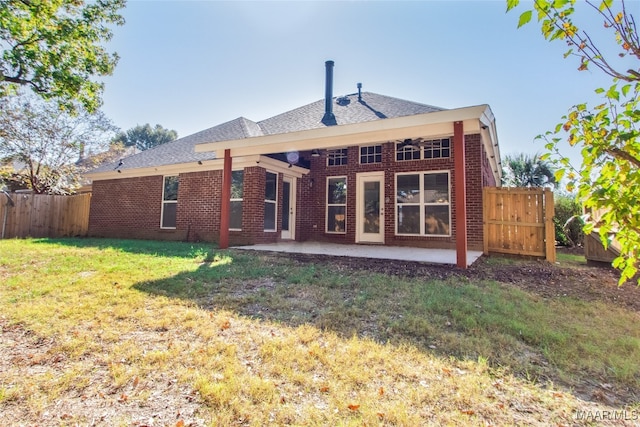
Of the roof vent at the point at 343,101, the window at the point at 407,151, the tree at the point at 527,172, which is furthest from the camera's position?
the tree at the point at 527,172

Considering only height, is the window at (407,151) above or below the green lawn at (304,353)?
above

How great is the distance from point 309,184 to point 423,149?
3.97m

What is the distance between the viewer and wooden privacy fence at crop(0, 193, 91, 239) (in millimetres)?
12283

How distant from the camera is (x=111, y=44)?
9.67 meters

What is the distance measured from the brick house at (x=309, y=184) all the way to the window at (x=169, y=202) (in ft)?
0.12

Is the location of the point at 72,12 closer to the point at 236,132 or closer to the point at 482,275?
the point at 236,132

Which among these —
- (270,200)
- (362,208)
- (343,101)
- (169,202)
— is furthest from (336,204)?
(169,202)

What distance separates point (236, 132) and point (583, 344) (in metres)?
10.6

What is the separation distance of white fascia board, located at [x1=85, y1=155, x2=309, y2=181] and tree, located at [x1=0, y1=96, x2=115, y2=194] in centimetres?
441

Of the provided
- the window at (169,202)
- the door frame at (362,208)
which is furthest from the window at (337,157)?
the window at (169,202)

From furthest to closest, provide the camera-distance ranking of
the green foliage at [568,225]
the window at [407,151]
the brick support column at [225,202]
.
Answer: the green foliage at [568,225] < the window at [407,151] < the brick support column at [225,202]

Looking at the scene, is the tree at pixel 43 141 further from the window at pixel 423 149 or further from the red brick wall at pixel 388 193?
the window at pixel 423 149

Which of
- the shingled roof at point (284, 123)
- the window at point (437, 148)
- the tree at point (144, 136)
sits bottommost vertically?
the window at point (437, 148)

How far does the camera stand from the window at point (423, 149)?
349 inches
